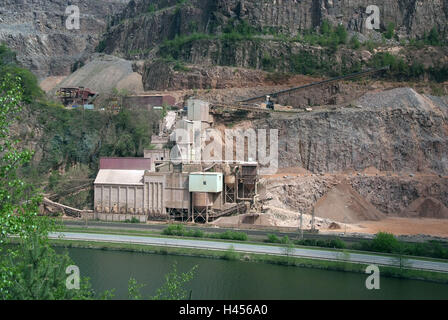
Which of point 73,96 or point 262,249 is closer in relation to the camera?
point 262,249

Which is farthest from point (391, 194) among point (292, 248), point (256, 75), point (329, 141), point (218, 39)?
point (218, 39)

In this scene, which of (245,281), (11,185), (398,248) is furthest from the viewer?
(398,248)

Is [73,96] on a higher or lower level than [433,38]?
lower

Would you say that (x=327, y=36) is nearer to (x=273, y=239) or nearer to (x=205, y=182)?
(x=205, y=182)

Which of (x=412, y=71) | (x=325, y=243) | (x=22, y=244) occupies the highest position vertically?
(x=412, y=71)

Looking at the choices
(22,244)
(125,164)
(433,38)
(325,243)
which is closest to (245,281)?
(325,243)

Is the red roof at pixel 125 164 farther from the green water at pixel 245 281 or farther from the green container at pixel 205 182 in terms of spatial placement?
the green water at pixel 245 281
